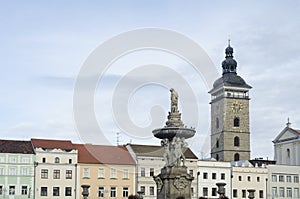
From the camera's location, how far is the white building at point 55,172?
72.5 meters

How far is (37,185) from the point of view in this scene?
72.4 meters

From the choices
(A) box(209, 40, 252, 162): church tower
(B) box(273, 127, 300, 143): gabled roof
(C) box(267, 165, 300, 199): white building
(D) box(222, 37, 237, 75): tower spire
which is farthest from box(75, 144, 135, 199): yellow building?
(D) box(222, 37, 237, 75): tower spire

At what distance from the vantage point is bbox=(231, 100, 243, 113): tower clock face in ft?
371

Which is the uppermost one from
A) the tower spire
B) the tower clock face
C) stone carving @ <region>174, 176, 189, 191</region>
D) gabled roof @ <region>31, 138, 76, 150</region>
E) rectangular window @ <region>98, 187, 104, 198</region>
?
the tower spire

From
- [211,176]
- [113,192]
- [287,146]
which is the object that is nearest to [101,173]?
[113,192]

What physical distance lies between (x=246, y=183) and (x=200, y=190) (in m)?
6.84

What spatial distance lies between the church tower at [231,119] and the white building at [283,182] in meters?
24.9

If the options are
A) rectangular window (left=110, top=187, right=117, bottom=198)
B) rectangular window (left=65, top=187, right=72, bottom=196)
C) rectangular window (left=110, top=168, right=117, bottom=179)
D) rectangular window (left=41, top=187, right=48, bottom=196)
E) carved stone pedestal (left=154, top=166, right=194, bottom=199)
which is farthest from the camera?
rectangular window (left=110, top=168, right=117, bottom=179)

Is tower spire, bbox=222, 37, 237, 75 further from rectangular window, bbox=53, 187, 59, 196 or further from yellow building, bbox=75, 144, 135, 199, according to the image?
rectangular window, bbox=53, 187, 59, 196

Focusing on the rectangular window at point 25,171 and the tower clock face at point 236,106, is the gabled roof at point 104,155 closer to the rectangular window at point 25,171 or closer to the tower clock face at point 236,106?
the rectangular window at point 25,171

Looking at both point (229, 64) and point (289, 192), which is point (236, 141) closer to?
point (229, 64)

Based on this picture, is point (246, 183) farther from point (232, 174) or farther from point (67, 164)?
point (67, 164)

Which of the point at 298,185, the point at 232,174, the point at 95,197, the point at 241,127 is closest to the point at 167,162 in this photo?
the point at 95,197

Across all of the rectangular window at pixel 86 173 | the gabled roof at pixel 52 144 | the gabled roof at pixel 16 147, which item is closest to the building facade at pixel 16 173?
the gabled roof at pixel 16 147
